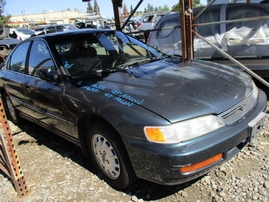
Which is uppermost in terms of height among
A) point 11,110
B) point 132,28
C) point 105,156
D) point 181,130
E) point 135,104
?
point 135,104

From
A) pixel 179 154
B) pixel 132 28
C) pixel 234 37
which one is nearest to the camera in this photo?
pixel 179 154

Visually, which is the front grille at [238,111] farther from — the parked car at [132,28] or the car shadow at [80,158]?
the parked car at [132,28]

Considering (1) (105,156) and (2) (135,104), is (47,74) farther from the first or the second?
(2) (135,104)

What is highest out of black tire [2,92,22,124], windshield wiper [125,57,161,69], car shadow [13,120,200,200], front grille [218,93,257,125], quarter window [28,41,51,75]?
quarter window [28,41,51,75]

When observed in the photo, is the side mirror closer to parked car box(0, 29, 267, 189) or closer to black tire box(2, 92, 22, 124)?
parked car box(0, 29, 267, 189)

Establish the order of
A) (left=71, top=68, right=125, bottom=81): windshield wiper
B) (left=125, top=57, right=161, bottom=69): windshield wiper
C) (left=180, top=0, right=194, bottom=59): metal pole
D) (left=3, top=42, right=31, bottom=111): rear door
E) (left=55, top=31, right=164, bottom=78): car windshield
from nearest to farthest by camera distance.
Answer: (left=71, top=68, right=125, bottom=81): windshield wiper, (left=55, top=31, right=164, bottom=78): car windshield, (left=125, top=57, right=161, bottom=69): windshield wiper, (left=3, top=42, right=31, bottom=111): rear door, (left=180, top=0, right=194, bottom=59): metal pole

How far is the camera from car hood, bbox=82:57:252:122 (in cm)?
220

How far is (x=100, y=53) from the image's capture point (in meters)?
3.39

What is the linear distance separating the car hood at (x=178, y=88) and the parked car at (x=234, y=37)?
164 cm

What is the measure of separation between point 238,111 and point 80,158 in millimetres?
1958

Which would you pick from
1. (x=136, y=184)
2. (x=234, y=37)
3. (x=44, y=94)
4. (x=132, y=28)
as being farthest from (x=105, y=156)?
(x=132, y=28)

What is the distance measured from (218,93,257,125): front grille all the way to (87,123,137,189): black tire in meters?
0.91

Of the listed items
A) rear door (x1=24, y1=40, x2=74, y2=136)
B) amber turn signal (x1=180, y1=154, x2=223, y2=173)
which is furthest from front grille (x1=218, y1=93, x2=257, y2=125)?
rear door (x1=24, y1=40, x2=74, y2=136)

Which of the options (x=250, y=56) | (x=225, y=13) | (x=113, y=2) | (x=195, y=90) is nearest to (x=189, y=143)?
(x=195, y=90)
